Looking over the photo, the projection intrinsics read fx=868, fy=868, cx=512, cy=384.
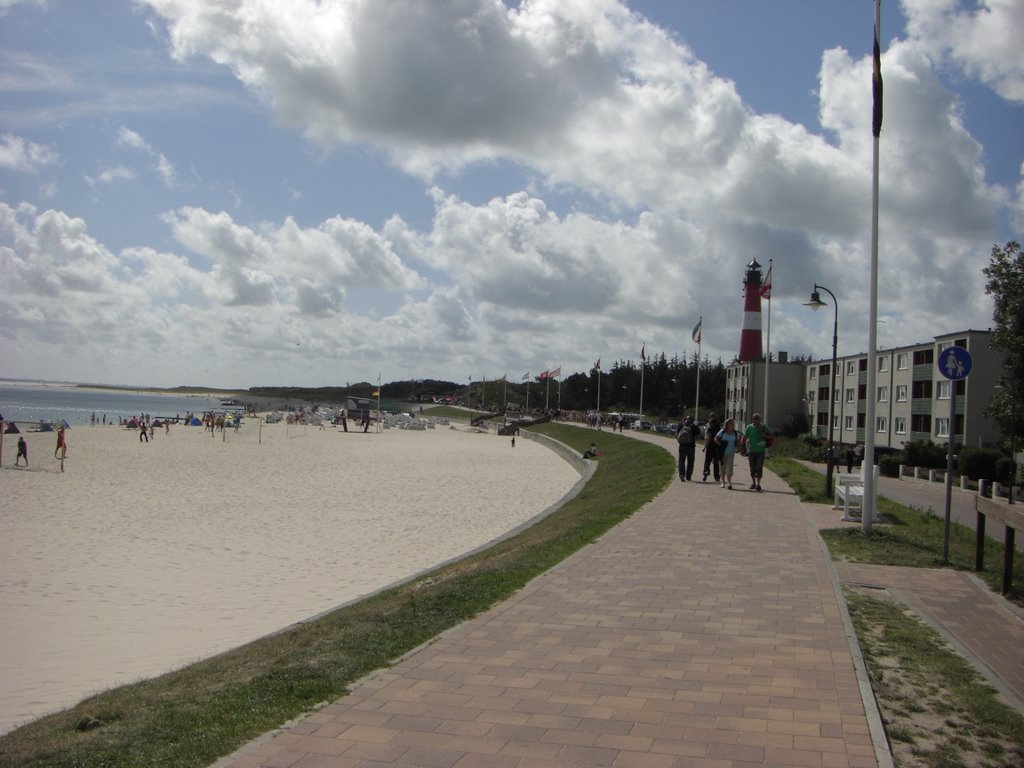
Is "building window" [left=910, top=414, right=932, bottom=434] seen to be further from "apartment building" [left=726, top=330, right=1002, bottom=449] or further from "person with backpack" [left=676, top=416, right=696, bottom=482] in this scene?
"person with backpack" [left=676, top=416, right=696, bottom=482]

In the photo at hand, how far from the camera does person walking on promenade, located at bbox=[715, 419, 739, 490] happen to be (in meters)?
18.1

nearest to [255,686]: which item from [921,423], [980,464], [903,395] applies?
[980,464]

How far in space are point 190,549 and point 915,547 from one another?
11344 millimetres

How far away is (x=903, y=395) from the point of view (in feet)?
174

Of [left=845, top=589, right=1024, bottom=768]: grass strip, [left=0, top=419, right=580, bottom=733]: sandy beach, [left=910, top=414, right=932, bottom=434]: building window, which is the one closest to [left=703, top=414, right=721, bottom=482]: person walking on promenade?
[left=0, top=419, right=580, bottom=733]: sandy beach

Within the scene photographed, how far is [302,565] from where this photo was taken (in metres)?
13.6

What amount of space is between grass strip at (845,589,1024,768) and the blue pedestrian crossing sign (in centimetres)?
450

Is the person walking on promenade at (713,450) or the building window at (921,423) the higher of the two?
the building window at (921,423)

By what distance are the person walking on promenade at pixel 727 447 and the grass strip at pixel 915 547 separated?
133 inches

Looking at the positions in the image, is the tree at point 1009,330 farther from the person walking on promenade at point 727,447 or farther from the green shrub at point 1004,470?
the person walking on promenade at point 727,447

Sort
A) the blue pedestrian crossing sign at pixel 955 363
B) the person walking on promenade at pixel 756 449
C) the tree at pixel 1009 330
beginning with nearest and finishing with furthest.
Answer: the blue pedestrian crossing sign at pixel 955 363 → the person walking on promenade at pixel 756 449 → the tree at pixel 1009 330

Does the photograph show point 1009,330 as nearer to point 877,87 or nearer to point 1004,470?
point 1004,470

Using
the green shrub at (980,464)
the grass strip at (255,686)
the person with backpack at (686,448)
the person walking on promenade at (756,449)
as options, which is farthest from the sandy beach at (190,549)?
the green shrub at (980,464)

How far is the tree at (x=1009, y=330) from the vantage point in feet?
119
